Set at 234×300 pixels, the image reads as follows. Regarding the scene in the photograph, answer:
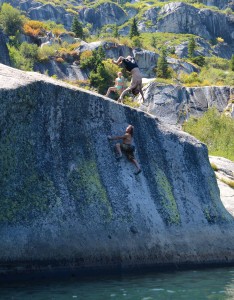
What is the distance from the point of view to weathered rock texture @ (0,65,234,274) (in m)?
16.8

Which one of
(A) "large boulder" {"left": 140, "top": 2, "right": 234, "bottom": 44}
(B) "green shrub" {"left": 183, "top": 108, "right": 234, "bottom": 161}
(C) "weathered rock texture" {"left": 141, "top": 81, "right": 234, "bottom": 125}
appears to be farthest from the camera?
(A) "large boulder" {"left": 140, "top": 2, "right": 234, "bottom": 44}

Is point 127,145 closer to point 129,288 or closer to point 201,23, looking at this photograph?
point 129,288

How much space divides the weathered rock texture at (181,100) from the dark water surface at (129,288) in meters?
53.3

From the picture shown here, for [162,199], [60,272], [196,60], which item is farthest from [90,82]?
[60,272]

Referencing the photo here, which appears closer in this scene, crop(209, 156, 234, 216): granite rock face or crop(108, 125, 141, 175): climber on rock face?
crop(108, 125, 141, 175): climber on rock face

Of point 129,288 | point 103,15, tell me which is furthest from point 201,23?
point 129,288

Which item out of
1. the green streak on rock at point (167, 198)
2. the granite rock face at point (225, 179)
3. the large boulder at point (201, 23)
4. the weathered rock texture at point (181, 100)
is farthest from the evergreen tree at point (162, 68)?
the large boulder at point (201, 23)

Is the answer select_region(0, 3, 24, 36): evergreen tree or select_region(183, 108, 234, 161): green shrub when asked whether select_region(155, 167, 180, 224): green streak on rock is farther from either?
select_region(0, 3, 24, 36): evergreen tree

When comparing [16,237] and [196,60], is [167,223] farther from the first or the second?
[196,60]

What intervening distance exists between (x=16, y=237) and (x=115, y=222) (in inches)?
169

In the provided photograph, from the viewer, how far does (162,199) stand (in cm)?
2136

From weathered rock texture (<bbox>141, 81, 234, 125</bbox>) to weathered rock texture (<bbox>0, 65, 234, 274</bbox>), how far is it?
47707 millimetres

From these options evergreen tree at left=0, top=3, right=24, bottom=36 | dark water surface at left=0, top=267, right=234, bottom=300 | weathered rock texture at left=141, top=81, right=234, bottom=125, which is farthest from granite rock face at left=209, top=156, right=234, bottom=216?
evergreen tree at left=0, top=3, right=24, bottom=36

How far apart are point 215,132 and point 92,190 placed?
34.5m
